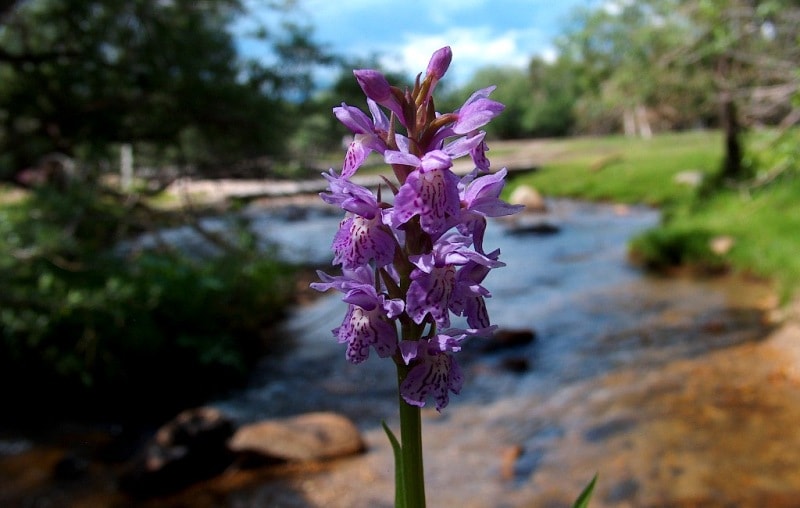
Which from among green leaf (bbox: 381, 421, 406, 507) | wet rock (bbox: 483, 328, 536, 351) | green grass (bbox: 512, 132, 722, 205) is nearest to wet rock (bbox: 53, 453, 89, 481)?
wet rock (bbox: 483, 328, 536, 351)

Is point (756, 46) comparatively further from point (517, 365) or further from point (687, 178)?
point (687, 178)

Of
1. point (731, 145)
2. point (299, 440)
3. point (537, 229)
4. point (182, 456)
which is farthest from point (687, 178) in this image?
point (182, 456)

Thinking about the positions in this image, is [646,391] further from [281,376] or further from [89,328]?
[89,328]

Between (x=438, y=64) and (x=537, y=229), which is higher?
(x=438, y=64)

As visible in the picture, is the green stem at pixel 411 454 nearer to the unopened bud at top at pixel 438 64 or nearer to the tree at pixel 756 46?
the unopened bud at top at pixel 438 64

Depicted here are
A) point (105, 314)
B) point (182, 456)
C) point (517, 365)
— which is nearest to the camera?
point (182, 456)

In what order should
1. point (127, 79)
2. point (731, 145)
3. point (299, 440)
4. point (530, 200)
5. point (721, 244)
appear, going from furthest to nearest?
point (530, 200) < point (731, 145) < point (721, 244) < point (127, 79) < point (299, 440)
